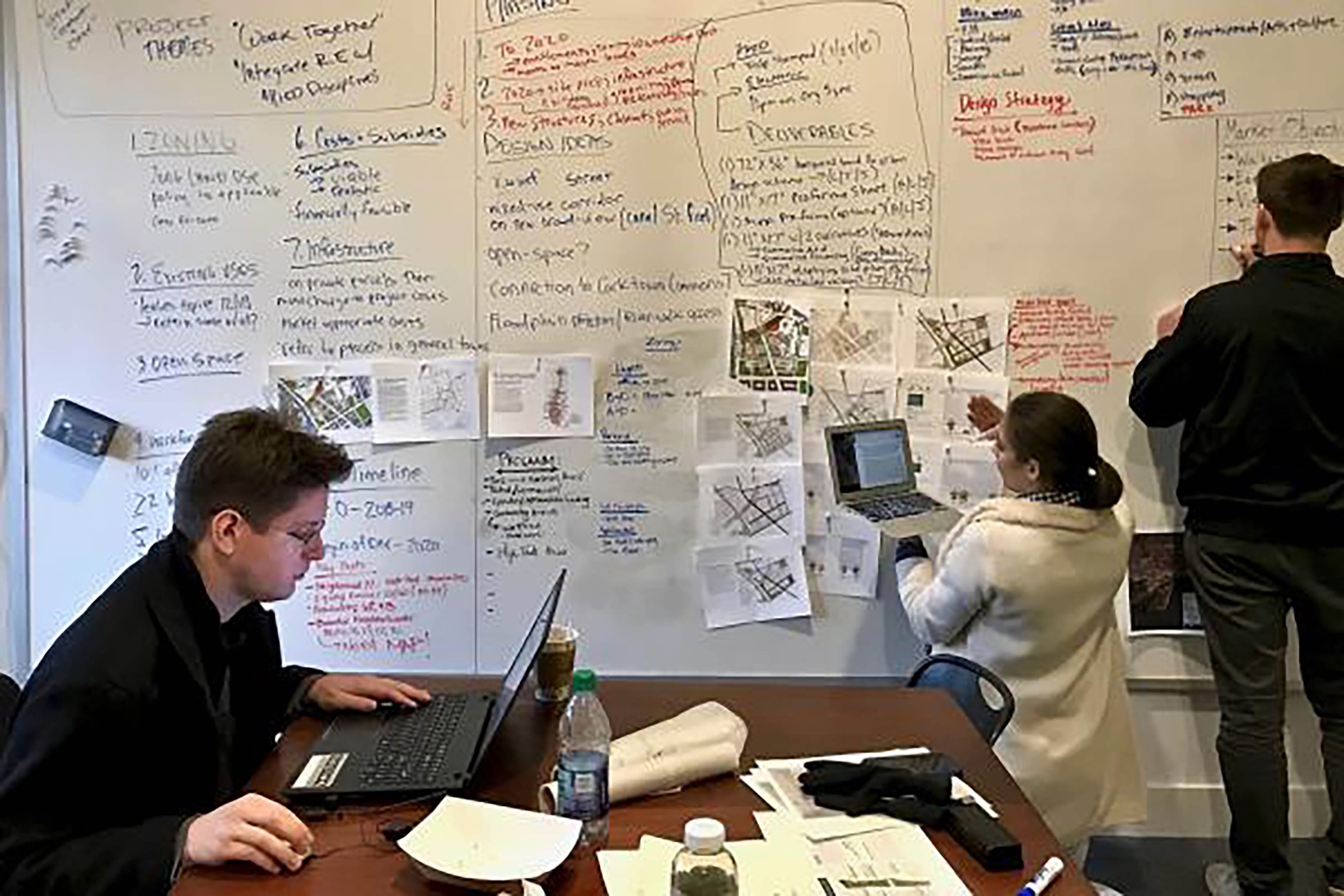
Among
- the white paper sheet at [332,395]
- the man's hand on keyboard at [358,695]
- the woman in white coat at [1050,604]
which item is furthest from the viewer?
the white paper sheet at [332,395]

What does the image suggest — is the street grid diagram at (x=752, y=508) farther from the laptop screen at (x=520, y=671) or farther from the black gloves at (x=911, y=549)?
the laptop screen at (x=520, y=671)

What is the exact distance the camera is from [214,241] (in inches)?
130

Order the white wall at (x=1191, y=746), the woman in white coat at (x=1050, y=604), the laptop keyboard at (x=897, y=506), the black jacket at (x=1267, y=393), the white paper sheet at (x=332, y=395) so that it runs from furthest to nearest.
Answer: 1. the white wall at (x=1191, y=746)
2. the white paper sheet at (x=332, y=395)
3. the laptop keyboard at (x=897, y=506)
4. the black jacket at (x=1267, y=393)
5. the woman in white coat at (x=1050, y=604)

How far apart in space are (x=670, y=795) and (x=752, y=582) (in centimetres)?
148

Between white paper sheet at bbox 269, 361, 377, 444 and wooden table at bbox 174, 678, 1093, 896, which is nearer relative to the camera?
wooden table at bbox 174, 678, 1093, 896

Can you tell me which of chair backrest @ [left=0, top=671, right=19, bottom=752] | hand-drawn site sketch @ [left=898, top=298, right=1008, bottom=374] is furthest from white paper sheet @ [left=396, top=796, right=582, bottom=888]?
hand-drawn site sketch @ [left=898, top=298, right=1008, bottom=374]

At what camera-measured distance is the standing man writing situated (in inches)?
118

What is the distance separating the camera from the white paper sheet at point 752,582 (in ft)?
11.0

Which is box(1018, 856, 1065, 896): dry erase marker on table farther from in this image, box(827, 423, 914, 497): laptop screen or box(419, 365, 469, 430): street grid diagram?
box(419, 365, 469, 430): street grid diagram

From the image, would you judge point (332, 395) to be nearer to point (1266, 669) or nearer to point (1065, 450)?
point (1065, 450)

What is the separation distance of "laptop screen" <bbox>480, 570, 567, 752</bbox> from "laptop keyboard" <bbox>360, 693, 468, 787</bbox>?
67 millimetres

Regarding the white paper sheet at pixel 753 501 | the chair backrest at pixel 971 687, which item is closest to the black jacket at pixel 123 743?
the chair backrest at pixel 971 687

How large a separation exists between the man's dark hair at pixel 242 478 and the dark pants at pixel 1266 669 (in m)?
2.10

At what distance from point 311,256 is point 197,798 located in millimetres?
1680
